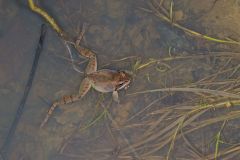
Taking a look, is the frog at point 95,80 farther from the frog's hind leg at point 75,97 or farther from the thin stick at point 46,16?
the thin stick at point 46,16

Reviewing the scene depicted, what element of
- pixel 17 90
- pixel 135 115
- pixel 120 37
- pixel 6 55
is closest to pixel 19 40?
pixel 6 55

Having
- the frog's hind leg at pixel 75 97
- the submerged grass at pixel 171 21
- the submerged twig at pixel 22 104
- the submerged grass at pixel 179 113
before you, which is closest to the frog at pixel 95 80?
the frog's hind leg at pixel 75 97

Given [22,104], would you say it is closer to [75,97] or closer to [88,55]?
[75,97]

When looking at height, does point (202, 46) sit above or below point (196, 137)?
above

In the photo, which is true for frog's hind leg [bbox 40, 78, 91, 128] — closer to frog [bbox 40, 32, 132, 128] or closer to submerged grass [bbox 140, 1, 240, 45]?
frog [bbox 40, 32, 132, 128]

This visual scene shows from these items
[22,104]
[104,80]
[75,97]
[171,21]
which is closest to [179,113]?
[104,80]

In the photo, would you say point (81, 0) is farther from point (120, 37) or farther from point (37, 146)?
point (37, 146)

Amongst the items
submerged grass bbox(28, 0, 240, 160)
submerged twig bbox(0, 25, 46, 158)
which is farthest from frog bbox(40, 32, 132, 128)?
submerged twig bbox(0, 25, 46, 158)

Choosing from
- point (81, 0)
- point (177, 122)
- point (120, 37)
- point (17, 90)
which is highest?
point (81, 0)

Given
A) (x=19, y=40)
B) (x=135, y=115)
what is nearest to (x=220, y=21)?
(x=135, y=115)
